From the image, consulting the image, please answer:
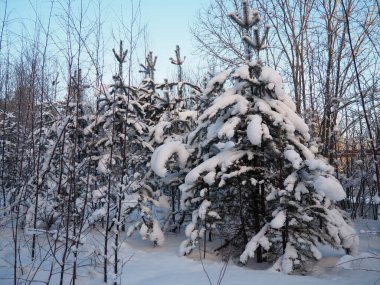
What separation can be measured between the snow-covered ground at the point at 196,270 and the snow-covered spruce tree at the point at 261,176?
0.26 metres

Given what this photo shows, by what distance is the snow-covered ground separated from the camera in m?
4.18

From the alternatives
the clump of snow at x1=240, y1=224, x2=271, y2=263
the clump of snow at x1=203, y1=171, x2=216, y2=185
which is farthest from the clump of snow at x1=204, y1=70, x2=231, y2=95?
the clump of snow at x1=240, y1=224, x2=271, y2=263

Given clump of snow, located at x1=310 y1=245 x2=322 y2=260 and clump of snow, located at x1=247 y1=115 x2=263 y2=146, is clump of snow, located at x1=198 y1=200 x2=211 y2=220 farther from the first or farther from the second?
clump of snow, located at x1=310 y1=245 x2=322 y2=260

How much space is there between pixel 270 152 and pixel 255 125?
907mm

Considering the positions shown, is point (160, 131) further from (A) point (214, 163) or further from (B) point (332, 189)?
(B) point (332, 189)

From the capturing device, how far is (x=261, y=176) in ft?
18.0

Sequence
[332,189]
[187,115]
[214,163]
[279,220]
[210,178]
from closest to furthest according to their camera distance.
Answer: [332,189] < [279,220] < [210,178] < [214,163] < [187,115]

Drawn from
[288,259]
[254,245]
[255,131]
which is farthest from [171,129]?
[288,259]

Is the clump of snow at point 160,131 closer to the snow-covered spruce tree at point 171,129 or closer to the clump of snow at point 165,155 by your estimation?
the snow-covered spruce tree at point 171,129

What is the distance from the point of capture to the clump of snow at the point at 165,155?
18.7 ft

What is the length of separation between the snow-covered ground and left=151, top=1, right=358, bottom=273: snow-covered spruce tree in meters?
0.26

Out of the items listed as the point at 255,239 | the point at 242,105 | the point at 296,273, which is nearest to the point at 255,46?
the point at 242,105

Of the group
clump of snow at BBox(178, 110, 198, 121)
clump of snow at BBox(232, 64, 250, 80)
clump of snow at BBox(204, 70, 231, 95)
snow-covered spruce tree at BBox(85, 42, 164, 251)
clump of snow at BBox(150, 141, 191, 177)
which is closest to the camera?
clump of snow at BBox(232, 64, 250, 80)

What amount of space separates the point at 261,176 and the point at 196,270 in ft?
6.11
